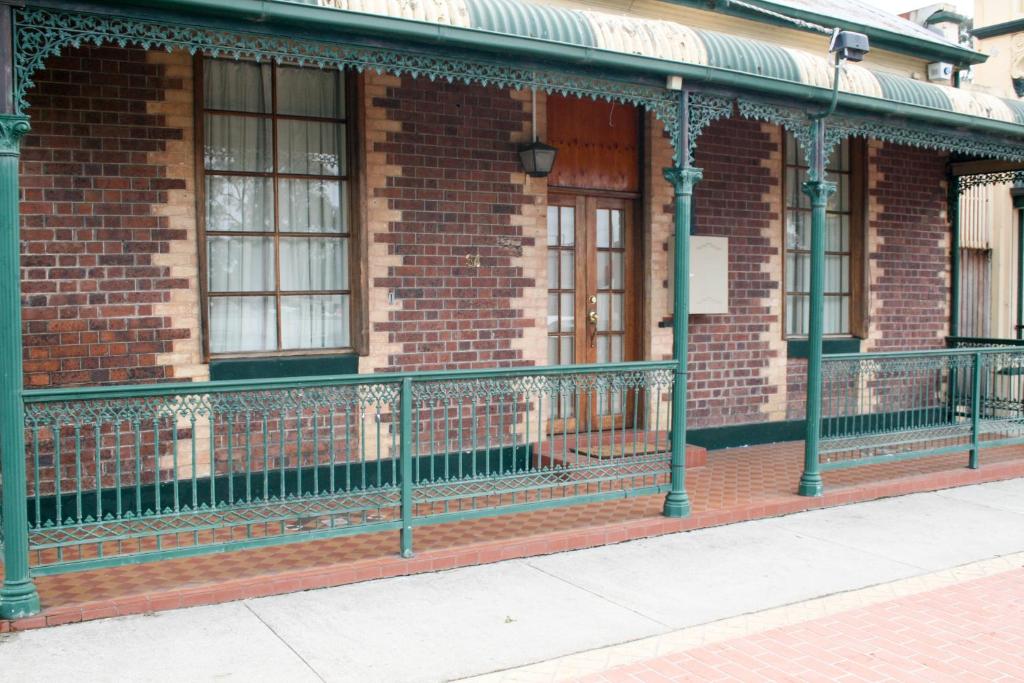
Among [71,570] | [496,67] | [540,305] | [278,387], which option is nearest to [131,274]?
[278,387]

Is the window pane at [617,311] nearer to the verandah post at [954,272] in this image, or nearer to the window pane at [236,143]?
the window pane at [236,143]

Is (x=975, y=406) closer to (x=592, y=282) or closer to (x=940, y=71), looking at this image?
(x=592, y=282)

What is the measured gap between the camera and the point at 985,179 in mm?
11273

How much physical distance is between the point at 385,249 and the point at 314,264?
55cm

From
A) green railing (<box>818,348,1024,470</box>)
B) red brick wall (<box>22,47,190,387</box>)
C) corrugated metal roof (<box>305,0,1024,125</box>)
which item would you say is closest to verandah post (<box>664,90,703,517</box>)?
corrugated metal roof (<box>305,0,1024,125</box>)

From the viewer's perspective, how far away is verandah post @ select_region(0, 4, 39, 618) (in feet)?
15.1

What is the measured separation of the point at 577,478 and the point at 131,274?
3.39m

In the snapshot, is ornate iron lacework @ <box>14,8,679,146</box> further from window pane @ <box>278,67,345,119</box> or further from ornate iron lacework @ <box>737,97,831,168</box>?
ornate iron lacework @ <box>737,97,831,168</box>

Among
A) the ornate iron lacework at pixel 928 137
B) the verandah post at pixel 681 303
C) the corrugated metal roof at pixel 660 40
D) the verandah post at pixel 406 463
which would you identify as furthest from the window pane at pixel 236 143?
the ornate iron lacework at pixel 928 137

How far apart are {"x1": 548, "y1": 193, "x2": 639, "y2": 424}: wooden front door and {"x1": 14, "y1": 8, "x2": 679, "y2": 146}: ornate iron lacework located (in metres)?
2.18

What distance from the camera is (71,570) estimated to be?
4766 mm

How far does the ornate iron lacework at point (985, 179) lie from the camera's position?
10913mm

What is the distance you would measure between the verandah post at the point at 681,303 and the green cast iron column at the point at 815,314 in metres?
1.27

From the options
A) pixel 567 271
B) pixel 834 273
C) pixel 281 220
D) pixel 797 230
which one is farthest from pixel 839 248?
pixel 281 220
